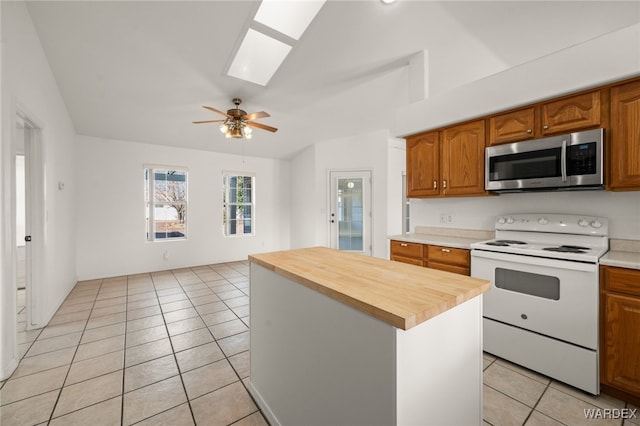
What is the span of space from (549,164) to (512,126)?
457mm

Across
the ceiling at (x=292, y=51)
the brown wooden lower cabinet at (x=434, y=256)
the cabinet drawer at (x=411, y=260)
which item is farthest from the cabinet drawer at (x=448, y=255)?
the ceiling at (x=292, y=51)

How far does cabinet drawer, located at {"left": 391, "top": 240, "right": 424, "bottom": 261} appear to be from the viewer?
9.25 ft

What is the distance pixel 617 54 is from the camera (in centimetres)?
179

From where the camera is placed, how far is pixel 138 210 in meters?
4.85

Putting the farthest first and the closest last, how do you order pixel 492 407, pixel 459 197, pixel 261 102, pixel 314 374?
pixel 261 102
pixel 459 197
pixel 492 407
pixel 314 374

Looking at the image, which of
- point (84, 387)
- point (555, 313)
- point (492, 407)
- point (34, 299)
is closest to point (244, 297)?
point (84, 387)

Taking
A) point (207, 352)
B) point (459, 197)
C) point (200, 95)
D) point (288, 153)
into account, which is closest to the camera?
point (207, 352)

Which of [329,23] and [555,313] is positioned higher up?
[329,23]

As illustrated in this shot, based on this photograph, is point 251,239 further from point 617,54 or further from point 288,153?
point 617,54

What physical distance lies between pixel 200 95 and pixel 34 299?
2.94 metres

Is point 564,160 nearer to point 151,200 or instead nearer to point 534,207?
point 534,207

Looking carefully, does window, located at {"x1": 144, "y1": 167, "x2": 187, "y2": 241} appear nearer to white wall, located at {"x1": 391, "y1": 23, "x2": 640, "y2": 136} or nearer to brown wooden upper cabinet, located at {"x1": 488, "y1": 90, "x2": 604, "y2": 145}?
white wall, located at {"x1": 391, "y1": 23, "x2": 640, "y2": 136}

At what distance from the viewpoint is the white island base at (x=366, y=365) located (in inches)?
33.2

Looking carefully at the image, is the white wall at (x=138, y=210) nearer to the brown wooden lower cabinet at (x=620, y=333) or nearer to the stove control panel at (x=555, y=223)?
the stove control panel at (x=555, y=223)
